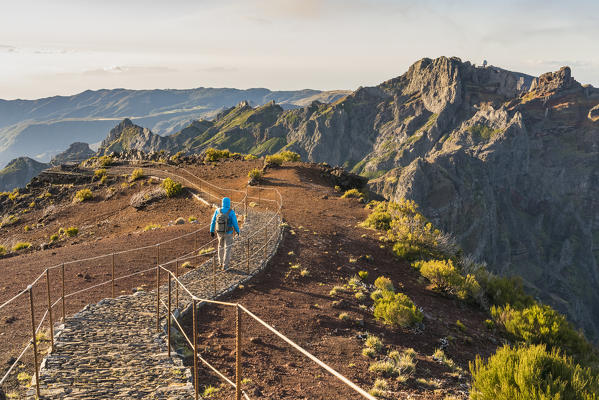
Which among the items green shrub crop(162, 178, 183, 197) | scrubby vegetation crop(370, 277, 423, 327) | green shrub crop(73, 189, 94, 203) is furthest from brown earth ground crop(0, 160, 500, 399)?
green shrub crop(73, 189, 94, 203)

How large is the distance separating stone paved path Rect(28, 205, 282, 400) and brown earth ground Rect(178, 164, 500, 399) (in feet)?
2.60

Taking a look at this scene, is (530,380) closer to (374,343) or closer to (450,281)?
(374,343)

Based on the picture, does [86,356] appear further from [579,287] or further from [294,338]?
[579,287]

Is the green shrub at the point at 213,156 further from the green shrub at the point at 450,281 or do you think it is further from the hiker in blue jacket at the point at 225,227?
the green shrub at the point at 450,281

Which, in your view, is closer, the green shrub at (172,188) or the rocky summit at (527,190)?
the green shrub at (172,188)

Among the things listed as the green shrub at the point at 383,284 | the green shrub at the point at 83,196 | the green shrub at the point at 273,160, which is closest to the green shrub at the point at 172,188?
the green shrub at the point at 83,196

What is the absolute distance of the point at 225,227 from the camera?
12.0 metres

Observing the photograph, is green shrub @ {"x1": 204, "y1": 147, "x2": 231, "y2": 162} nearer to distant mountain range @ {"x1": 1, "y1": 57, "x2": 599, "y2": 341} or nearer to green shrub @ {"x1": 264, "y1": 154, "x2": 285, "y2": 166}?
green shrub @ {"x1": 264, "y1": 154, "x2": 285, "y2": 166}

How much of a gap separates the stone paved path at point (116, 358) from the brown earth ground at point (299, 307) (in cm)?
68

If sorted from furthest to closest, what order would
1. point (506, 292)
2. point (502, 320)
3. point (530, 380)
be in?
point (506, 292), point (502, 320), point (530, 380)

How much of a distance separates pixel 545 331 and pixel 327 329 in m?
6.71

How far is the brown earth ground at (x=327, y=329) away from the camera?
22.4 feet

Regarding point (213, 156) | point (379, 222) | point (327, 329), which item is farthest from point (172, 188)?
point (327, 329)

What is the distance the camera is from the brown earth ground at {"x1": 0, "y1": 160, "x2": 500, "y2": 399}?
7059 mm
